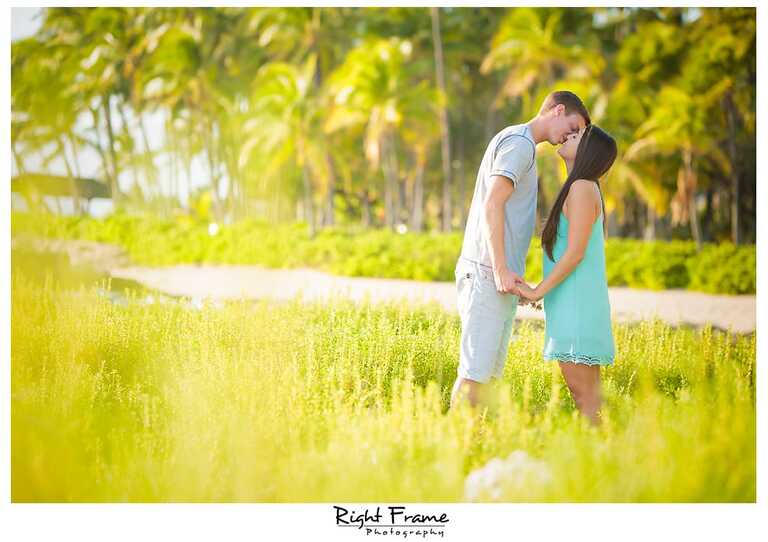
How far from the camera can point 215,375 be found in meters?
3.20

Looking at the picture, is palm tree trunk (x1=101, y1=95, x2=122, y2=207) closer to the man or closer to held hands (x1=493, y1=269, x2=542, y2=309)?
the man

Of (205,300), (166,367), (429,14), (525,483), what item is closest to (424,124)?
(429,14)

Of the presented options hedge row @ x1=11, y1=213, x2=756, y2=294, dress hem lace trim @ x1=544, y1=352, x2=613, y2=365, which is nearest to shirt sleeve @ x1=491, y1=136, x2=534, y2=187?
dress hem lace trim @ x1=544, y1=352, x2=613, y2=365

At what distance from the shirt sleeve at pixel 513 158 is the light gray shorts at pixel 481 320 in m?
0.37

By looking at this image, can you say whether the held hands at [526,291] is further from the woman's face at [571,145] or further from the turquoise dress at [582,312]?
the woman's face at [571,145]

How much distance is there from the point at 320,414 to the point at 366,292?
1.74 meters

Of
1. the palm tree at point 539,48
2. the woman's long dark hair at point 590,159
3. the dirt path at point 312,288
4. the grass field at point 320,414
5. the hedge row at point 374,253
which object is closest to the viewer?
the woman's long dark hair at point 590,159

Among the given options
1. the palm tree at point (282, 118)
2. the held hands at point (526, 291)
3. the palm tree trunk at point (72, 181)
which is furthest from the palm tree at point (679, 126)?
the palm tree trunk at point (72, 181)

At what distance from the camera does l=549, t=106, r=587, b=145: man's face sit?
8.36 feet

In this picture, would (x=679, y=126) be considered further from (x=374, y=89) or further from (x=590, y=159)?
(x=590, y=159)

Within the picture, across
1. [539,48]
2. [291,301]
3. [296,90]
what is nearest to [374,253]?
[296,90]

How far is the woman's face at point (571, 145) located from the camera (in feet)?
8.47
